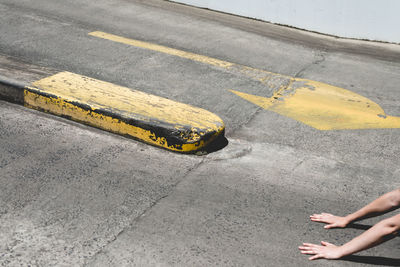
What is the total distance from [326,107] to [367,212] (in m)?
2.45

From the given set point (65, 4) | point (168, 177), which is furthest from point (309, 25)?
point (168, 177)

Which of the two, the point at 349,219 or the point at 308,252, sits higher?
the point at 349,219

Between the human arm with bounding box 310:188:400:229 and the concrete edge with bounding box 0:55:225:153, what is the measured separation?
4.31ft

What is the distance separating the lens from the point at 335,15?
8328 millimetres

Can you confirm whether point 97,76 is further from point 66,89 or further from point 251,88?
point 251,88

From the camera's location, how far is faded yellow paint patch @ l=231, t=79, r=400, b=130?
4941 millimetres

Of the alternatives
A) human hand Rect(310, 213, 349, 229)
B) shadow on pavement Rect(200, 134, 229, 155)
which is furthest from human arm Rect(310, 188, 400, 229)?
shadow on pavement Rect(200, 134, 229, 155)

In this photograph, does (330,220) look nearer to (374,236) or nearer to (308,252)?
(308,252)

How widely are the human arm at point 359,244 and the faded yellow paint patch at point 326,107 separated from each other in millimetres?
2104

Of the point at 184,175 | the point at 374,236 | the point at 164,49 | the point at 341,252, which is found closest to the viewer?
the point at 374,236

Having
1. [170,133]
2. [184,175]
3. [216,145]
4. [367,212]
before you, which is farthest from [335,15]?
[367,212]

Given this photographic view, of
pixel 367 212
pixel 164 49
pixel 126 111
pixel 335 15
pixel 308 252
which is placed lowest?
pixel 308 252

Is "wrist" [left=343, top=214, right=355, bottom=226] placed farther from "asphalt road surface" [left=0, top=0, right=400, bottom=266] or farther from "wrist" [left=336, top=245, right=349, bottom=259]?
"wrist" [left=336, top=245, right=349, bottom=259]

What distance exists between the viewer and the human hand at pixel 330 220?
10.4 ft
